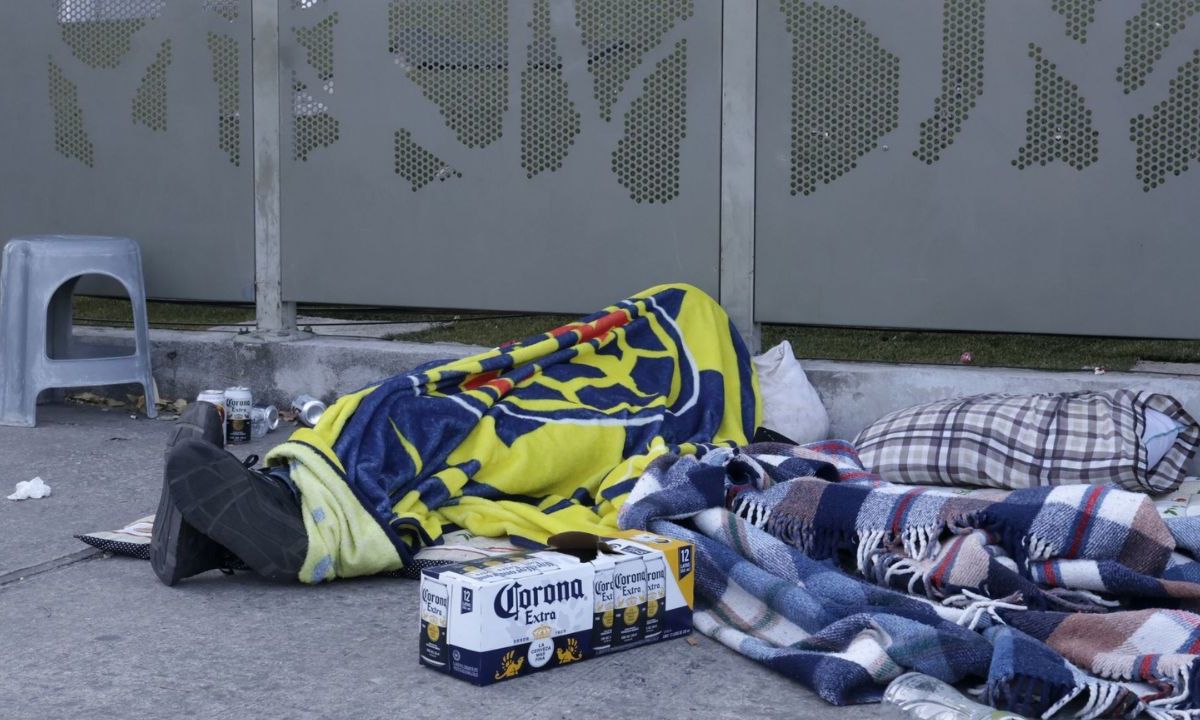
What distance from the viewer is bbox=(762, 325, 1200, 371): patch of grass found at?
21.4ft

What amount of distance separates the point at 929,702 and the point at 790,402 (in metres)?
2.31

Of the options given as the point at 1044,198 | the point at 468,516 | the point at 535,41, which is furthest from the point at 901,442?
the point at 535,41

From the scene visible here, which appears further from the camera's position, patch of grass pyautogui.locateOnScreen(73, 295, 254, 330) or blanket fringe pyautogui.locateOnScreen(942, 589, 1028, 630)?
patch of grass pyautogui.locateOnScreen(73, 295, 254, 330)

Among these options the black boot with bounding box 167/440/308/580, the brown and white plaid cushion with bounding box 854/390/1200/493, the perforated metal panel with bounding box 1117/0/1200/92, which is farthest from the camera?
the perforated metal panel with bounding box 1117/0/1200/92

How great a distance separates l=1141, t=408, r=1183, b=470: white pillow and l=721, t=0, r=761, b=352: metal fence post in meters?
1.51

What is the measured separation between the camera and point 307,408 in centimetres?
534

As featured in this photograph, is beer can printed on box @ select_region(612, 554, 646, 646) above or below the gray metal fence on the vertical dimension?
below

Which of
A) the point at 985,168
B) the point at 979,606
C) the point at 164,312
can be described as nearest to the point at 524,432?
the point at 979,606

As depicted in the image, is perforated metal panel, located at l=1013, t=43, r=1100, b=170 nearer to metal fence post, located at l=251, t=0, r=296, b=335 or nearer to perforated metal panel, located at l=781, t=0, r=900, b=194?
perforated metal panel, located at l=781, t=0, r=900, b=194

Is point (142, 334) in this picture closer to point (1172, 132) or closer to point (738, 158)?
point (738, 158)

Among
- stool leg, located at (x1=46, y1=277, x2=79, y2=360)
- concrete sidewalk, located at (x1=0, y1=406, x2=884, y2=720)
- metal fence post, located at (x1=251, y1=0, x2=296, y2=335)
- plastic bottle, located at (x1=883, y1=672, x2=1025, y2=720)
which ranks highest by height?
metal fence post, located at (x1=251, y1=0, x2=296, y2=335)

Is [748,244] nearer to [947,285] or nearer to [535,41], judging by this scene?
[947,285]

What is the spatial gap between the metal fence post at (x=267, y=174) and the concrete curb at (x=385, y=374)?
0.53ft

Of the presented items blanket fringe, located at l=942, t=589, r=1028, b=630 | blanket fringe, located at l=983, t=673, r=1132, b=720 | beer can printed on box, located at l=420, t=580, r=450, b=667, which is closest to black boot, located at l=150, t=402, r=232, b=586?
beer can printed on box, located at l=420, t=580, r=450, b=667
